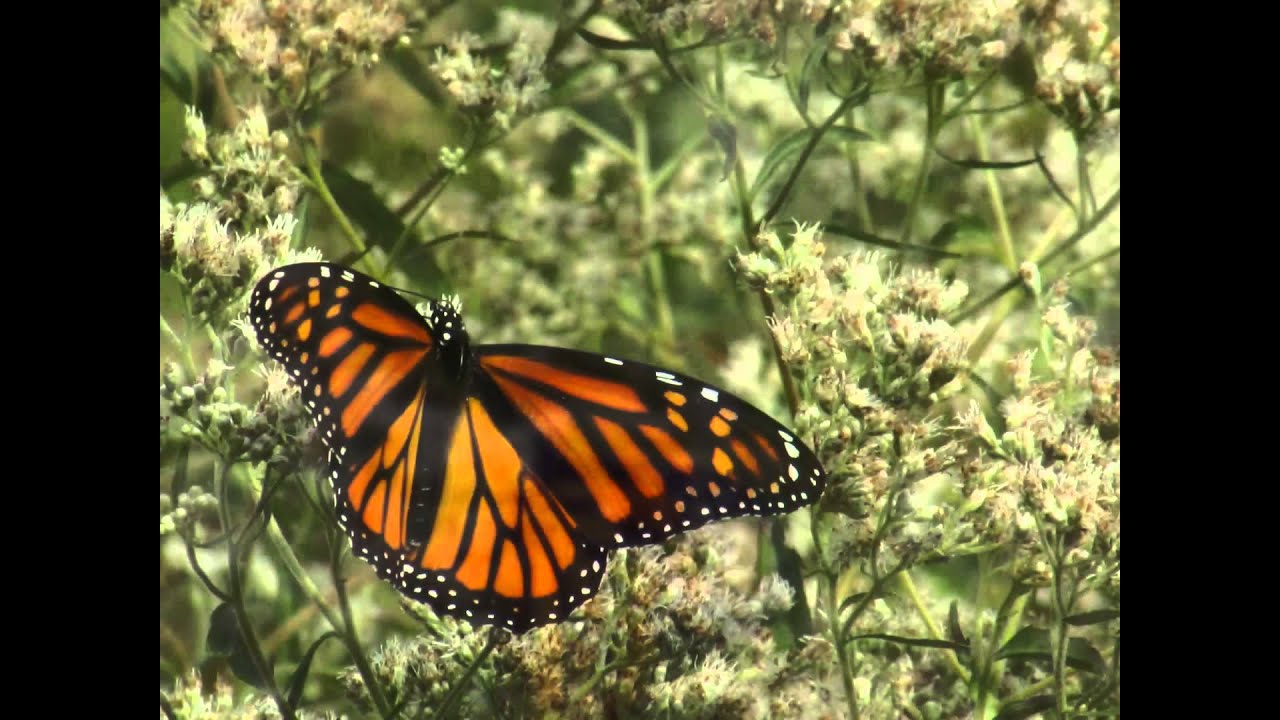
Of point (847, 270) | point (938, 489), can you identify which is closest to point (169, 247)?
point (847, 270)

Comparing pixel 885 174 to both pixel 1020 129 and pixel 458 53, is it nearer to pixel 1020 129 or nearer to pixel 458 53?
pixel 1020 129

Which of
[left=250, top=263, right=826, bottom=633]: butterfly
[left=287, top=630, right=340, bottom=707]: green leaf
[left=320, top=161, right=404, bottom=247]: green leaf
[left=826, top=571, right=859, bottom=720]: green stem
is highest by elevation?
[left=320, top=161, right=404, bottom=247]: green leaf

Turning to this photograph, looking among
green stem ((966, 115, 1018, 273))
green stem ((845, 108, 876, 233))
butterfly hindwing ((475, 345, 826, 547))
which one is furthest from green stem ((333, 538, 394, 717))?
green stem ((966, 115, 1018, 273))

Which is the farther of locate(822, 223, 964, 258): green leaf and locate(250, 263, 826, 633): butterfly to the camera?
locate(822, 223, 964, 258): green leaf

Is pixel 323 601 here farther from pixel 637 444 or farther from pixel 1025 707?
pixel 1025 707

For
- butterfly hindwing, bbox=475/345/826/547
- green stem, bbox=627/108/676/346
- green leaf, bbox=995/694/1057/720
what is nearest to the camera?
butterfly hindwing, bbox=475/345/826/547

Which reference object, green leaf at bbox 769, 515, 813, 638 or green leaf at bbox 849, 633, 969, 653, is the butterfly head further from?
green leaf at bbox 849, 633, 969, 653

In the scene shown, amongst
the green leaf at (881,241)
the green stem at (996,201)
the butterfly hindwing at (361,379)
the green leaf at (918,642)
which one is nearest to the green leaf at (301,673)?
the butterfly hindwing at (361,379)

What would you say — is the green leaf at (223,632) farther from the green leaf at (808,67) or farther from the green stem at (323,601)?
the green leaf at (808,67)

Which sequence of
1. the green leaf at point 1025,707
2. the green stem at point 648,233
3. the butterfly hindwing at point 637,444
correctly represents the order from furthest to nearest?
1. the green stem at point 648,233
2. the green leaf at point 1025,707
3. the butterfly hindwing at point 637,444
